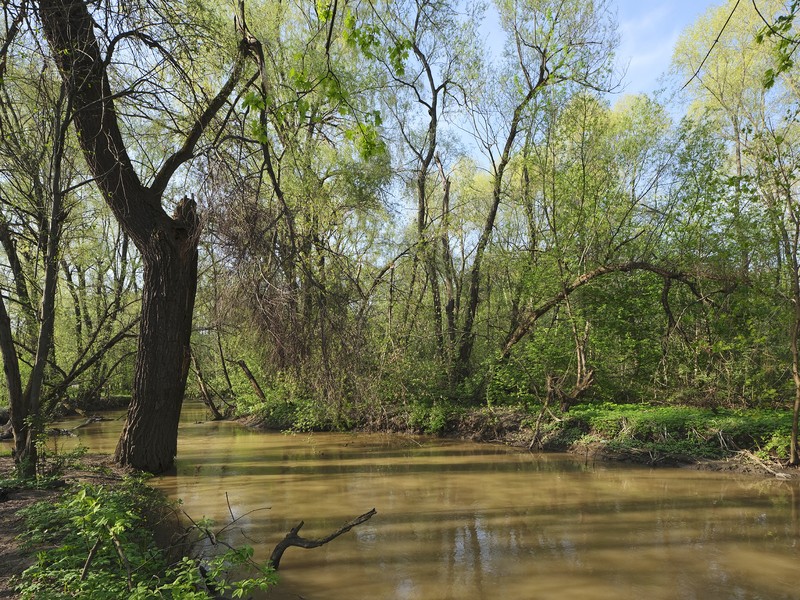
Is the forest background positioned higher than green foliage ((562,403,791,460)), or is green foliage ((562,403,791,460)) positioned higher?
the forest background

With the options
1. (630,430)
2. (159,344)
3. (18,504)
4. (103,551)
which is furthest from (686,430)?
(18,504)

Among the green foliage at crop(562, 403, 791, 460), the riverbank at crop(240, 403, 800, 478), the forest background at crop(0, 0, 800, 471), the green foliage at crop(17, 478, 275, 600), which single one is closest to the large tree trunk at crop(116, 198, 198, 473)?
the forest background at crop(0, 0, 800, 471)

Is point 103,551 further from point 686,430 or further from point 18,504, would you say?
point 686,430

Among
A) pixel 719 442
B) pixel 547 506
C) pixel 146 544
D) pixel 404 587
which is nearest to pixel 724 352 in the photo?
pixel 719 442

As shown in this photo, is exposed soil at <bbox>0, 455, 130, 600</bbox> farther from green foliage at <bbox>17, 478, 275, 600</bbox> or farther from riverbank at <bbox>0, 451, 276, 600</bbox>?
green foliage at <bbox>17, 478, 275, 600</bbox>

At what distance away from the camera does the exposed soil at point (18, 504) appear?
436 cm

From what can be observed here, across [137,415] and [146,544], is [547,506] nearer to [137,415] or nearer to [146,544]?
[146,544]

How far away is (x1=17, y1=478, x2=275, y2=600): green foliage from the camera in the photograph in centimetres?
348

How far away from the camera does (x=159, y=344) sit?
905 cm

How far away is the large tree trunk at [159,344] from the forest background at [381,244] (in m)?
0.04

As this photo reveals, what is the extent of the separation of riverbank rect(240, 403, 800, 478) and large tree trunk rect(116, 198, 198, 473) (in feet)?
16.3

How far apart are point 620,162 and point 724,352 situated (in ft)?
24.7

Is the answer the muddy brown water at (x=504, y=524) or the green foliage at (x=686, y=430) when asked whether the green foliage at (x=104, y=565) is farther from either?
the green foliage at (x=686, y=430)

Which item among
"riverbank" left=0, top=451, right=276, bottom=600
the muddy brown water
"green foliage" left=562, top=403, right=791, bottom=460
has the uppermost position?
"green foliage" left=562, top=403, right=791, bottom=460
